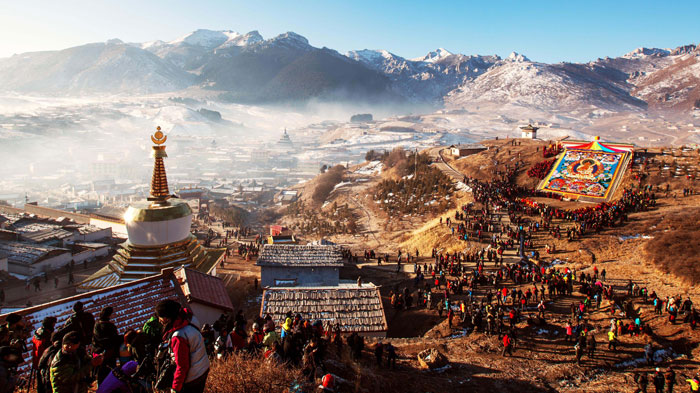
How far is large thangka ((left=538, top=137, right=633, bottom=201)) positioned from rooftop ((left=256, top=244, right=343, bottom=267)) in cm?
1899

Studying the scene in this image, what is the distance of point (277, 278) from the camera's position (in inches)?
714

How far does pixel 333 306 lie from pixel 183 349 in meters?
8.82

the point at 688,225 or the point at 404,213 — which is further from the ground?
the point at 688,225

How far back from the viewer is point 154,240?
Result: 11688 millimetres

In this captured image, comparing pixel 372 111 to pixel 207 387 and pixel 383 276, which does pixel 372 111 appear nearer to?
pixel 383 276

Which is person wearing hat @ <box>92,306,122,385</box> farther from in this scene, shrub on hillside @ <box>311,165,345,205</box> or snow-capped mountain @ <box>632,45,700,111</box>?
snow-capped mountain @ <box>632,45,700,111</box>

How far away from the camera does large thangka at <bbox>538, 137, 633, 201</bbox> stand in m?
29.1

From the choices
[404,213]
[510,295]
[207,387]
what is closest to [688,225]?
[510,295]

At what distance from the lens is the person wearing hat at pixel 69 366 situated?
4.12m

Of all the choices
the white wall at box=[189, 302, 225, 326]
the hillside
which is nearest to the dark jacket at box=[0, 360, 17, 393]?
the hillside

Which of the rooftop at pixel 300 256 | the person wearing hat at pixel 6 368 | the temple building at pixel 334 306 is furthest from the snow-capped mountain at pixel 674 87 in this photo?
the person wearing hat at pixel 6 368

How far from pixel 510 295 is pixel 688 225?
37.7 feet

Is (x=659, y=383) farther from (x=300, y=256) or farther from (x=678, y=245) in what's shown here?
(x=300, y=256)

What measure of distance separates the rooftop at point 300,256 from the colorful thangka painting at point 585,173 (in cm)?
1914
